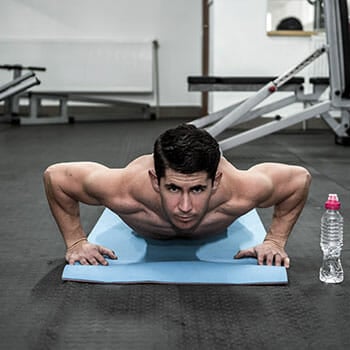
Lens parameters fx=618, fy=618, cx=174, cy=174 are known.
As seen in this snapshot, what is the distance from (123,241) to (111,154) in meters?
2.57

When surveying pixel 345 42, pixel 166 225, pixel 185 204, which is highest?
pixel 345 42

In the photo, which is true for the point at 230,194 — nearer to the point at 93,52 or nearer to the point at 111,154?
the point at 111,154

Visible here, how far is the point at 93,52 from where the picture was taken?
8070 mm

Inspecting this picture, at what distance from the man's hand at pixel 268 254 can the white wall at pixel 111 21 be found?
21.7ft

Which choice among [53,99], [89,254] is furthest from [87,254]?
[53,99]

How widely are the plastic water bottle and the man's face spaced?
36 cm

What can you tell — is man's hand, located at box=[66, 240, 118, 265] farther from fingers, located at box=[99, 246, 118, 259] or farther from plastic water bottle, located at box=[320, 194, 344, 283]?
plastic water bottle, located at box=[320, 194, 344, 283]

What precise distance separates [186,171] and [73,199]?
1.48ft

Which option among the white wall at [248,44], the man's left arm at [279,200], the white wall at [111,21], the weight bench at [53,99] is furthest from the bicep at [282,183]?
the white wall at [111,21]

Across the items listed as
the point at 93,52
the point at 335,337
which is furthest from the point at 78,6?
the point at 335,337

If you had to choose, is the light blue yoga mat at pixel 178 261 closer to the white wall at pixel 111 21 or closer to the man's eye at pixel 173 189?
the man's eye at pixel 173 189

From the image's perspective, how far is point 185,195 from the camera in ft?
4.99

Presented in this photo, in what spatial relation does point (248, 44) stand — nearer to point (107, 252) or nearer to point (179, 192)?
point (107, 252)

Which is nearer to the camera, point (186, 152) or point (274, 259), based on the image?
point (186, 152)
